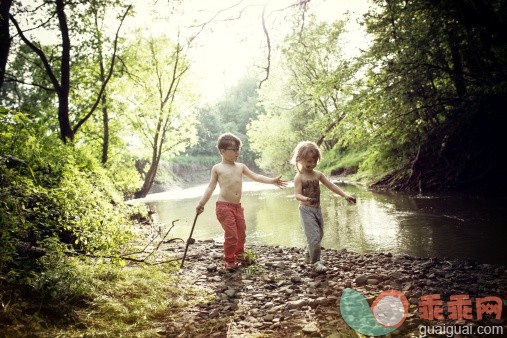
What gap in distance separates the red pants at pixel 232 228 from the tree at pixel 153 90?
11.5 metres

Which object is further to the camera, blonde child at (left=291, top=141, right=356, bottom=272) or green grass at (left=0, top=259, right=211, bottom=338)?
blonde child at (left=291, top=141, right=356, bottom=272)

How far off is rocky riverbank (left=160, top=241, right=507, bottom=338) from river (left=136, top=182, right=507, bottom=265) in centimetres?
105

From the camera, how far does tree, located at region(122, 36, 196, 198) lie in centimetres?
1614

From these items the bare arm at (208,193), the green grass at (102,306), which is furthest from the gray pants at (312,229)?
the green grass at (102,306)

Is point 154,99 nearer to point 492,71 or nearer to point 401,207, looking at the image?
point 401,207

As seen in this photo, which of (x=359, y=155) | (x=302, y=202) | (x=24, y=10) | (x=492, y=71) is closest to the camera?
(x=302, y=202)

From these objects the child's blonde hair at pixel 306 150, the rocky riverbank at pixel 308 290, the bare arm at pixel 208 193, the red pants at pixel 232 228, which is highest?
the child's blonde hair at pixel 306 150

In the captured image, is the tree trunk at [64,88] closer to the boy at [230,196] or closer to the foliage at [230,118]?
the boy at [230,196]

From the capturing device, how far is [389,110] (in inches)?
520

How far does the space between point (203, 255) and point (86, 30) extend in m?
9.98

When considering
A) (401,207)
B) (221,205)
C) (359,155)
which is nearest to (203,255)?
(221,205)

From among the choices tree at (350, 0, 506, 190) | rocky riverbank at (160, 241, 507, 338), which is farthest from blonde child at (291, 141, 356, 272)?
tree at (350, 0, 506, 190)

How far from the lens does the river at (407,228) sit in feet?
19.8

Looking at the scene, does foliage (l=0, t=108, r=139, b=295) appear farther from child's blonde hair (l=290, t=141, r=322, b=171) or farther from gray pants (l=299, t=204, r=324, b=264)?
child's blonde hair (l=290, t=141, r=322, b=171)
